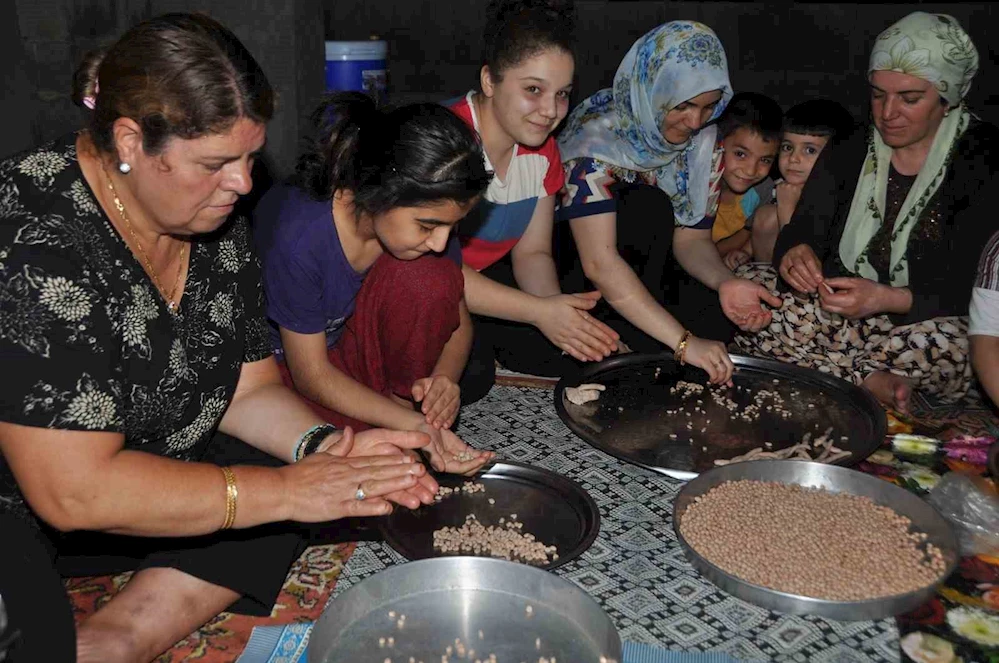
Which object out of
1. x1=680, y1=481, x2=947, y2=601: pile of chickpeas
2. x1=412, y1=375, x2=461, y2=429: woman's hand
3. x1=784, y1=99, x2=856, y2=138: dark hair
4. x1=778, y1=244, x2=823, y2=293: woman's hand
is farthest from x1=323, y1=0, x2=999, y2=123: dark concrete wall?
x1=680, y1=481, x2=947, y2=601: pile of chickpeas

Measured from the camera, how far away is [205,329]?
1942 mm

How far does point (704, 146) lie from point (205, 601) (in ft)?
8.00

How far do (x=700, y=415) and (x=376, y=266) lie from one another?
1033 mm

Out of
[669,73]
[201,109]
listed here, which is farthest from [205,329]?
[669,73]

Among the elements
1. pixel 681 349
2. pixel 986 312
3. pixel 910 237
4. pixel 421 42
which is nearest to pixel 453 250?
pixel 681 349

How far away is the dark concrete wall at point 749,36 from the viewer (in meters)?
4.54

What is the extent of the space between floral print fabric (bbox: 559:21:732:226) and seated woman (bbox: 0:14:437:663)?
1749mm

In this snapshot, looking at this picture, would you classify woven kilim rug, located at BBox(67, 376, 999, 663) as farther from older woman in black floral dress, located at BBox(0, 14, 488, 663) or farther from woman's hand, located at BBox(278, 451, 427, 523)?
woman's hand, located at BBox(278, 451, 427, 523)

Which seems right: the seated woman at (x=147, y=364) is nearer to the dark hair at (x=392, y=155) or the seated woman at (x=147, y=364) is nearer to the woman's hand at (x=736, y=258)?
the dark hair at (x=392, y=155)

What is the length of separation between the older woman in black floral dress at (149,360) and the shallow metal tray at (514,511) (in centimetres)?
24

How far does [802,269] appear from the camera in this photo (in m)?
3.23

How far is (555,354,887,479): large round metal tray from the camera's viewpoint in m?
2.49

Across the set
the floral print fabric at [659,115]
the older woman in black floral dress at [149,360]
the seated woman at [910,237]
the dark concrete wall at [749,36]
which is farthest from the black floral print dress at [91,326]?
the dark concrete wall at [749,36]

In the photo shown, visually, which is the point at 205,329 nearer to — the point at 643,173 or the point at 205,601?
the point at 205,601
